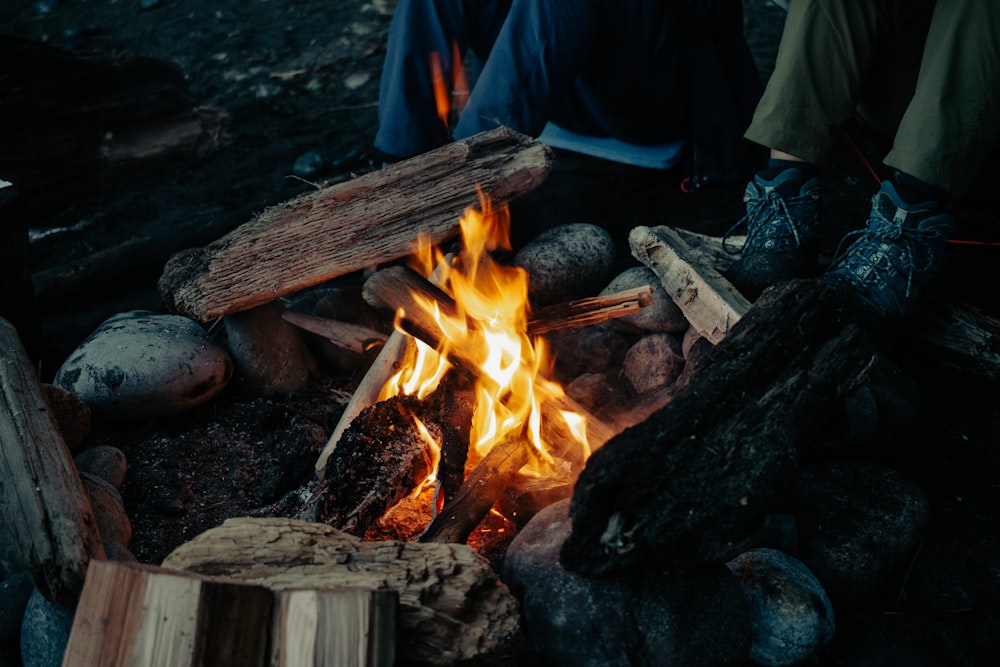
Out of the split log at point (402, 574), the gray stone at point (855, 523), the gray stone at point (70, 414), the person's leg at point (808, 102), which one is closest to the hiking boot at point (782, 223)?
the person's leg at point (808, 102)

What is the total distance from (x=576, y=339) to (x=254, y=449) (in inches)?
54.8

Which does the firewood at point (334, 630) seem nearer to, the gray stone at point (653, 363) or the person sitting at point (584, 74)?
the gray stone at point (653, 363)

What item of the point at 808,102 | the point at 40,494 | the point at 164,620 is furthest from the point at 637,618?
the point at 808,102

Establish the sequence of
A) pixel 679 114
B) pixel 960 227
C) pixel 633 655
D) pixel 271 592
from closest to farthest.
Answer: pixel 271 592 < pixel 633 655 < pixel 960 227 < pixel 679 114

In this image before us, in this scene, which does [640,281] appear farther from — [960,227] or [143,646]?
[143,646]

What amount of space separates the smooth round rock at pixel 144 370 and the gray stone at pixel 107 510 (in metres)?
0.42

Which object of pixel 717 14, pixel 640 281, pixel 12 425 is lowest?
pixel 640 281

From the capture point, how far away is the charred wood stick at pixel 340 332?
120 inches

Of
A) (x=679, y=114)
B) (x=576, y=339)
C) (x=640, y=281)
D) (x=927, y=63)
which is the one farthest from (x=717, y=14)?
(x=576, y=339)

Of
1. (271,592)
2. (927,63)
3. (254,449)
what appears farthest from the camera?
(254,449)

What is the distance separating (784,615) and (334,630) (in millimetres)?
1141

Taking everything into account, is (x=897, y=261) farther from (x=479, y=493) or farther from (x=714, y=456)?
(x=479, y=493)

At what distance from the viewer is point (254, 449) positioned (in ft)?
9.28

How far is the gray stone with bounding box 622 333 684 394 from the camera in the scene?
2.87 meters
